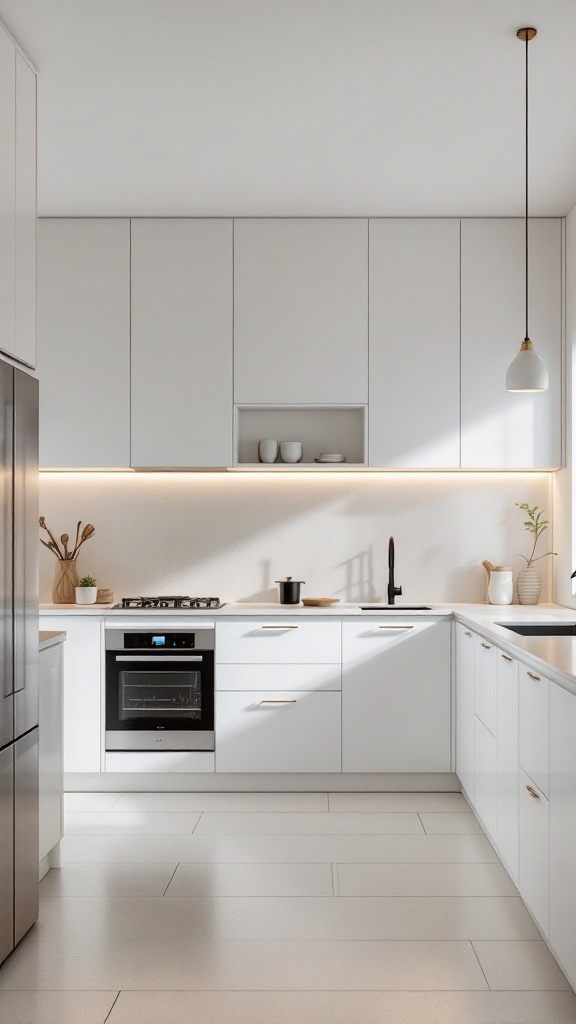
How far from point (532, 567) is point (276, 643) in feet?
4.95

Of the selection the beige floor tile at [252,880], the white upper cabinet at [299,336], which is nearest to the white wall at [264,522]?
the white upper cabinet at [299,336]

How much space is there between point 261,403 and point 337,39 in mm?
1942

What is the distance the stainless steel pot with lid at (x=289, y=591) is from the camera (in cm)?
470

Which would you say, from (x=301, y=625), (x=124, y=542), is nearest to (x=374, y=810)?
(x=301, y=625)

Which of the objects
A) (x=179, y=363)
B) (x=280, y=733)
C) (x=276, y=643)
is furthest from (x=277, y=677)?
(x=179, y=363)

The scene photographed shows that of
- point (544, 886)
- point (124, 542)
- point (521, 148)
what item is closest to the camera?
point (544, 886)

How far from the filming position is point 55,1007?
91.9 inches

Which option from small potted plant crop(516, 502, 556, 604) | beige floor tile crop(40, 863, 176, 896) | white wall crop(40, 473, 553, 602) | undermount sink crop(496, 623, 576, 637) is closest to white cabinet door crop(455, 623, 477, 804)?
undermount sink crop(496, 623, 576, 637)

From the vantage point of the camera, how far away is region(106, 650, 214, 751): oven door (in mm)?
4305

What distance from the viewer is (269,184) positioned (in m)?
4.14

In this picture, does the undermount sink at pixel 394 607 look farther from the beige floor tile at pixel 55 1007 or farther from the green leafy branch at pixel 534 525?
the beige floor tile at pixel 55 1007

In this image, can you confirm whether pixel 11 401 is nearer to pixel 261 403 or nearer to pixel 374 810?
pixel 261 403

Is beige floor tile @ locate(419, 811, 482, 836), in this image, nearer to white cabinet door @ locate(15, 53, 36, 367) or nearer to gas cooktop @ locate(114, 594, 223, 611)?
gas cooktop @ locate(114, 594, 223, 611)

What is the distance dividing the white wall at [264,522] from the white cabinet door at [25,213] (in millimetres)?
2032
